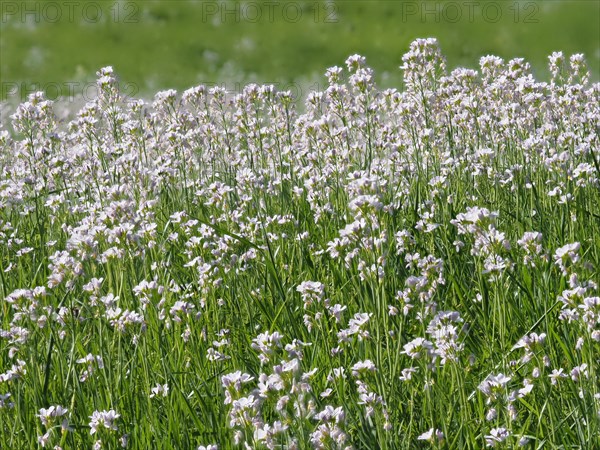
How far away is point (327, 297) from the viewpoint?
4.55 metres

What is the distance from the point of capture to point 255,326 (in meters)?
4.32

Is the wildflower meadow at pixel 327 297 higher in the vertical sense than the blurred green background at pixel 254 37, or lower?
lower

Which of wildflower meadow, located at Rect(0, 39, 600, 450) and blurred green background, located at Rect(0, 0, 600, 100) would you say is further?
blurred green background, located at Rect(0, 0, 600, 100)

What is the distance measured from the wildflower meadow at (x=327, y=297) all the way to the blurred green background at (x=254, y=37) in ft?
56.5

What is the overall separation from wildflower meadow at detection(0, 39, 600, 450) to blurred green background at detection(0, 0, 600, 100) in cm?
1723

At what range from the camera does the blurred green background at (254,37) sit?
2533cm

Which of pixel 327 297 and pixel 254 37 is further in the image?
pixel 254 37

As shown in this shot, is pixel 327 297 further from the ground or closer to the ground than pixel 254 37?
closer to the ground

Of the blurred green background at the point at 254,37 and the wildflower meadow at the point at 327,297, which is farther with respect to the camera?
the blurred green background at the point at 254,37

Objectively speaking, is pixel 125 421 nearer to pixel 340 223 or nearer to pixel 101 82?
pixel 340 223

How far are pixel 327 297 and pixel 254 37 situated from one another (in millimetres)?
24044

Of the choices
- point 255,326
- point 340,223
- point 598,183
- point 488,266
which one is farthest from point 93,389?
point 598,183

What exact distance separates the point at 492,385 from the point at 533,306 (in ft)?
4.52

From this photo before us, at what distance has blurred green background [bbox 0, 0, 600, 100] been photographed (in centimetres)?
2533
